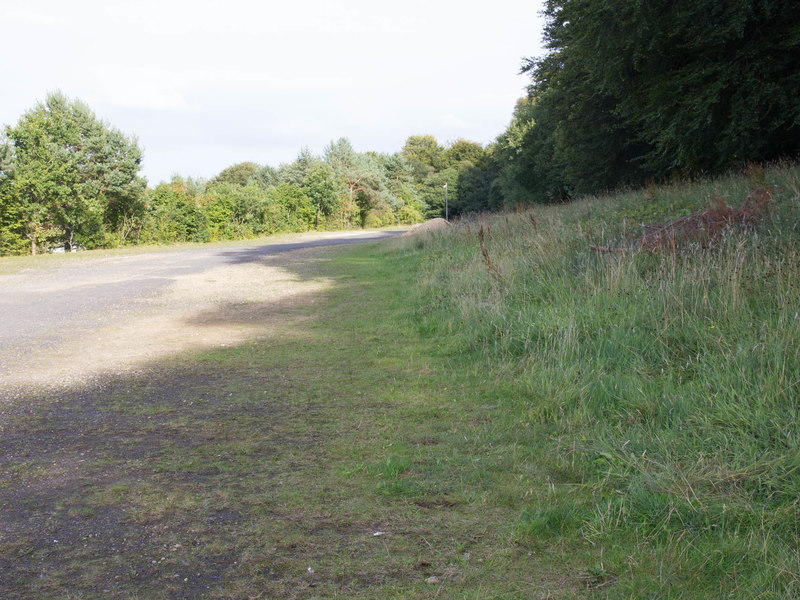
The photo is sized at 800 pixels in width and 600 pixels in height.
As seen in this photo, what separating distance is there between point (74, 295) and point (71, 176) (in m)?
18.5

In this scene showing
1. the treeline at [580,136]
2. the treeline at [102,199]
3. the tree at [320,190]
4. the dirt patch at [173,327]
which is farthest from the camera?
the tree at [320,190]

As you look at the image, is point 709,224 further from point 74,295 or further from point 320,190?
point 320,190

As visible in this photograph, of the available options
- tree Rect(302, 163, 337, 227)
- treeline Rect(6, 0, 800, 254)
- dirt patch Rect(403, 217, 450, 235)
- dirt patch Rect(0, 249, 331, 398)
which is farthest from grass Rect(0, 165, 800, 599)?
tree Rect(302, 163, 337, 227)

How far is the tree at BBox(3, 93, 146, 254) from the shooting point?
24609 mm

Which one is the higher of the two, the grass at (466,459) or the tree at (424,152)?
the tree at (424,152)

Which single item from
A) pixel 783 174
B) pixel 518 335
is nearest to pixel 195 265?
pixel 518 335

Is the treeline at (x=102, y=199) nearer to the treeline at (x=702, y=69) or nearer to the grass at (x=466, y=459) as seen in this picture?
the treeline at (x=702, y=69)

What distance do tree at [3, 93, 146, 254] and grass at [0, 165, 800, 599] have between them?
22.7m

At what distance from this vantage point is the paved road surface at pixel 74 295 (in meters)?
7.66

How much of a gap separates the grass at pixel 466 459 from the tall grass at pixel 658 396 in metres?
0.02

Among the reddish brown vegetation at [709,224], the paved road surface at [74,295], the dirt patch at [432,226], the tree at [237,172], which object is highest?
the tree at [237,172]

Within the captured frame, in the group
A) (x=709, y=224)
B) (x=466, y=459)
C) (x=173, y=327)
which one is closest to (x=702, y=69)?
(x=709, y=224)

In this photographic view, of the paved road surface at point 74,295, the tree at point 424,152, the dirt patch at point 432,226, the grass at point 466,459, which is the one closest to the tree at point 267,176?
the tree at point 424,152

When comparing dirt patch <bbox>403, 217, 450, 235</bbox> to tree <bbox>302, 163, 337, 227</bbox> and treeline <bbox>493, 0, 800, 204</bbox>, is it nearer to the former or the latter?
treeline <bbox>493, 0, 800, 204</bbox>
